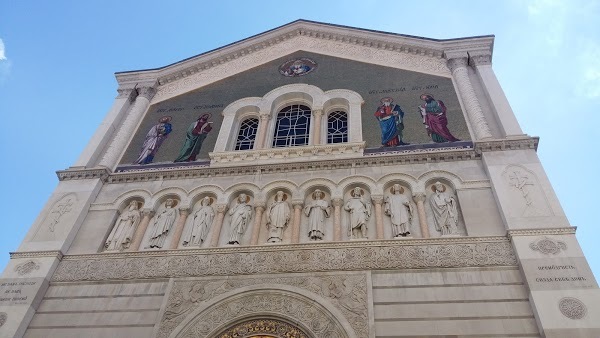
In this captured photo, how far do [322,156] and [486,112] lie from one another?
434cm

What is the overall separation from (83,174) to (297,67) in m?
7.26

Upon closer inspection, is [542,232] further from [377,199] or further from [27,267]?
[27,267]

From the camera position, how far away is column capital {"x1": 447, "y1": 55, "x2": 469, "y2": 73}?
14.4 meters

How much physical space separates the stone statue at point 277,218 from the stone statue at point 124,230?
309 cm

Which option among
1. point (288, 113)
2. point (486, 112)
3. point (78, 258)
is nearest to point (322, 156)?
point (288, 113)

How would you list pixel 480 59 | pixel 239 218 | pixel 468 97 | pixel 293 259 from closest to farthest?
pixel 293 259, pixel 239 218, pixel 468 97, pixel 480 59

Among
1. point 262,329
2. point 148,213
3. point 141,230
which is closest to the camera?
point 262,329

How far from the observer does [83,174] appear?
1275 centimetres

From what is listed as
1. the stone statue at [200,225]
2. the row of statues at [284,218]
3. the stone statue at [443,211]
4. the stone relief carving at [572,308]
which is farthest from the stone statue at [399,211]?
the stone statue at [200,225]

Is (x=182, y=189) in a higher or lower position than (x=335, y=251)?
higher

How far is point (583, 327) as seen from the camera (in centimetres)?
766

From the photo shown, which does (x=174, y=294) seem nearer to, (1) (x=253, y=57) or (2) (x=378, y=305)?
(2) (x=378, y=305)

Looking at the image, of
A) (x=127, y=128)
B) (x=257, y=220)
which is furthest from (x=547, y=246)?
(x=127, y=128)

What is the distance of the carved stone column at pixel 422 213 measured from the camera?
9.91m
